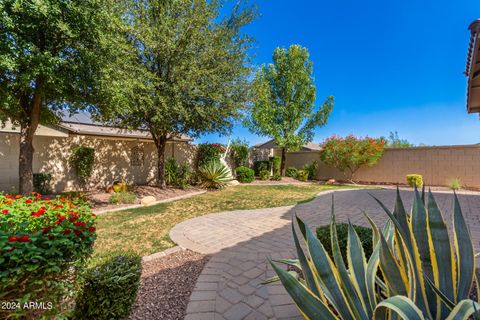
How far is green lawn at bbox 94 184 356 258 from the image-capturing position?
3.85 meters

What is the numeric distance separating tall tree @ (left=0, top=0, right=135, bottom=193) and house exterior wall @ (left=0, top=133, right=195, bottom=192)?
9.67ft

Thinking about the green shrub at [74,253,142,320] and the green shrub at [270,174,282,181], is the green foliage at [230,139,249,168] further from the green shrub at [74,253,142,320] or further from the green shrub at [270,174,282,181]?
the green shrub at [74,253,142,320]

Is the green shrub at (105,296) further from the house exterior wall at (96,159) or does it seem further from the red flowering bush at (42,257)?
the house exterior wall at (96,159)

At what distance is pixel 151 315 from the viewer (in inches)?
81.0

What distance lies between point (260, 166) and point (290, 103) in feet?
15.5

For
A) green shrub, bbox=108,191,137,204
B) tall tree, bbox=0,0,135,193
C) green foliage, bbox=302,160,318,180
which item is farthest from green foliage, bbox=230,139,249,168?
tall tree, bbox=0,0,135,193

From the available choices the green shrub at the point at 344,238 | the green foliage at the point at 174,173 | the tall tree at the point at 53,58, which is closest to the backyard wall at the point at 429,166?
the green foliage at the point at 174,173

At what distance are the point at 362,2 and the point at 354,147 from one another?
693cm

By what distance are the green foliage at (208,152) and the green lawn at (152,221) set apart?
433cm

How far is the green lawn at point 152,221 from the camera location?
3848mm

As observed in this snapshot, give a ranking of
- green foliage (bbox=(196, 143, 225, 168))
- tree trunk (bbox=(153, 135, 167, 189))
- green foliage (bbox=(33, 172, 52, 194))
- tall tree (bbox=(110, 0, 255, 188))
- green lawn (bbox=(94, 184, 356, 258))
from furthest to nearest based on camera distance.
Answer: green foliage (bbox=(196, 143, 225, 168))
tree trunk (bbox=(153, 135, 167, 189))
green foliage (bbox=(33, 172, 52, 194))
tall tree (bbox=(110, 0, 255, 188))
green lawn (bbox=(94, 184, 356, 258))

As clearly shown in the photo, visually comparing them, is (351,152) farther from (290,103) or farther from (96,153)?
(96,153)

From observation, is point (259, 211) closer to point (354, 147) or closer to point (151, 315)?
point (151, 315)

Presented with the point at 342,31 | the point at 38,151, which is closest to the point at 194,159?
the point at 38,151
